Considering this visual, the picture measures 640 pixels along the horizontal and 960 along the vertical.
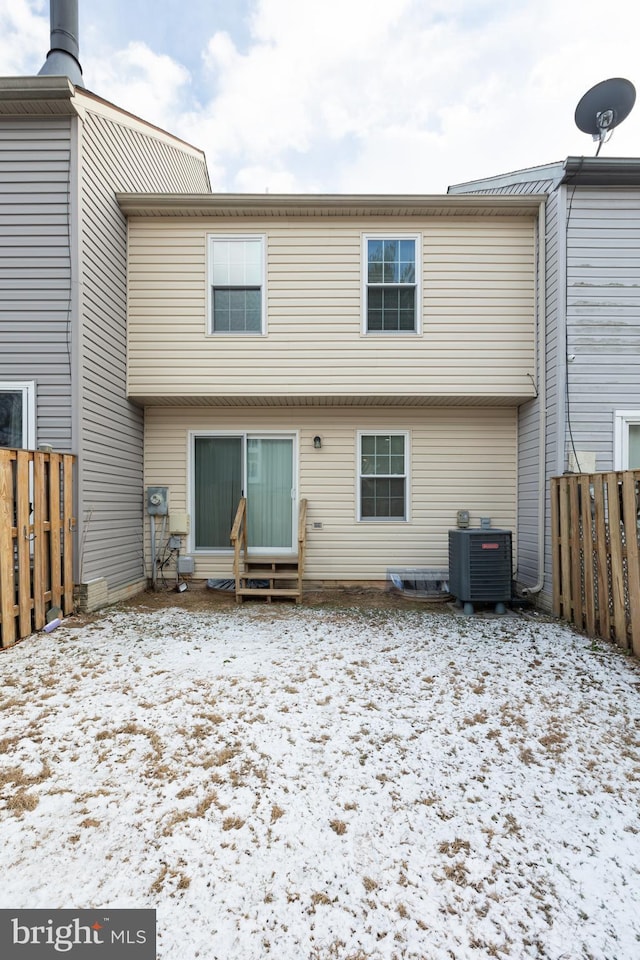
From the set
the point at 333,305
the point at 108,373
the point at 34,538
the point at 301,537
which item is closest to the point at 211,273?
the point at 333,305

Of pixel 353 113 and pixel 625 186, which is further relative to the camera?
pixel 353 113

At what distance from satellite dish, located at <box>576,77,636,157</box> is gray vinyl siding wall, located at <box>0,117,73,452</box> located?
618cm

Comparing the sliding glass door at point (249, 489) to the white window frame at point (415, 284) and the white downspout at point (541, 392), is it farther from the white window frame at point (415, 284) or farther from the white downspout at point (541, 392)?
the white downspout at point (541, 392)

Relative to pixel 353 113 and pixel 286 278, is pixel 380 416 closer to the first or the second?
pixel 286 278

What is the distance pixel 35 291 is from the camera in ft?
15.7

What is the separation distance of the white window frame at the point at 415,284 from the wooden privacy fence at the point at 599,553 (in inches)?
108

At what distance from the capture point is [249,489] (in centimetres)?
630

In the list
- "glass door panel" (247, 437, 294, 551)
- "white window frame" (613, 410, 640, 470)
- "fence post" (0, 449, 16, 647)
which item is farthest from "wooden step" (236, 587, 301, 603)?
"white window frame" (613, 410, 640, 470)

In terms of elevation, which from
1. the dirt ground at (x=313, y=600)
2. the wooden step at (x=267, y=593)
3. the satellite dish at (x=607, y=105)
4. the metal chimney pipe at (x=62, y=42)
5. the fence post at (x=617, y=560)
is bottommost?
the dirt ground at (x=313, y=600)

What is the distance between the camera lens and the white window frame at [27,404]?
477 centimetres

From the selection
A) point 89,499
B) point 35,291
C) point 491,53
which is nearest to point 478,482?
point 89,499

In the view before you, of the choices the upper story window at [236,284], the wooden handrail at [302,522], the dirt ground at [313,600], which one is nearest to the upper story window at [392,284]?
the upper story window at [236,284]

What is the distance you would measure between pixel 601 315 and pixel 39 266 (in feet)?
21.5

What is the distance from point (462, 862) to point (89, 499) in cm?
469
